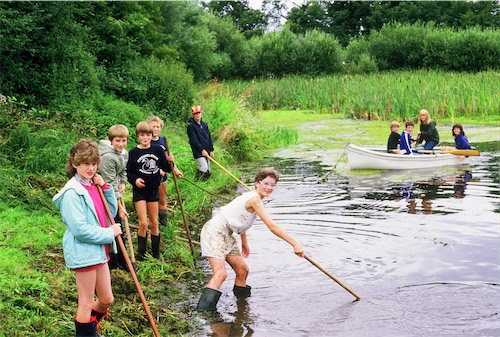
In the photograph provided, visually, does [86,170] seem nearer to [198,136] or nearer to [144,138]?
[144,138]

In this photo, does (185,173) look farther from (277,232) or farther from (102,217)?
(102,217)

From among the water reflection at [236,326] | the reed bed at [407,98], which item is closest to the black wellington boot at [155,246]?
the water reflection at [236,326]

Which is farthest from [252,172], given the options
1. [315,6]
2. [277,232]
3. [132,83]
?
[315,6]

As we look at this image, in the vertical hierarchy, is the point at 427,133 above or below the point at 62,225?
above

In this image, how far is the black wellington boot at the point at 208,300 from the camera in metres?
6.72

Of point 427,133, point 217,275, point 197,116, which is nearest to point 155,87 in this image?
point 197,116

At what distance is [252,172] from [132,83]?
472 centimetres

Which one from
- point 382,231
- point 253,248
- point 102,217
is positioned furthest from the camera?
point 382,231

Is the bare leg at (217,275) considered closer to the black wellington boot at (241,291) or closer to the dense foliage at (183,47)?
the black wellington boot at (241,291)

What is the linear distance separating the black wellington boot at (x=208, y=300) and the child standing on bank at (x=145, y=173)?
155 cm

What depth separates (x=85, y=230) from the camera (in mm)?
4965

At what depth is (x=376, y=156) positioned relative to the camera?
634 inches

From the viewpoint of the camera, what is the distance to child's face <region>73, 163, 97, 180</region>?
16.7 ft

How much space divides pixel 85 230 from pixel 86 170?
1.46ft
